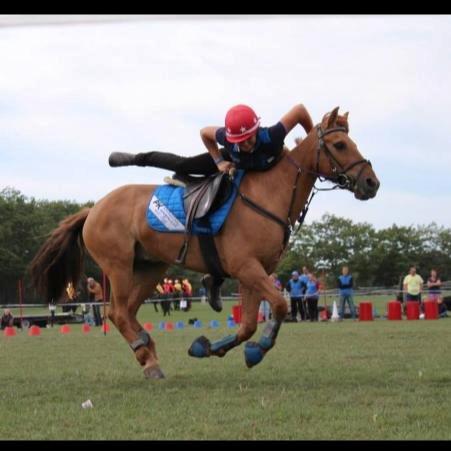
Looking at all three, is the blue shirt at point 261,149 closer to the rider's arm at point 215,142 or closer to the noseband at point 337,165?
the rider's arm at point 215,142

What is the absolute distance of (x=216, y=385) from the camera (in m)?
8.91

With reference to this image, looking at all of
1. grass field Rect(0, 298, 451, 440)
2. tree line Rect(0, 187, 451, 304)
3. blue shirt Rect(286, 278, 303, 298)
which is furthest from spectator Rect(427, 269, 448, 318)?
tree line Rect(0, 187, 451, 304)

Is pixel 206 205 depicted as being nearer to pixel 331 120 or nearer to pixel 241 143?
pixel 241 143

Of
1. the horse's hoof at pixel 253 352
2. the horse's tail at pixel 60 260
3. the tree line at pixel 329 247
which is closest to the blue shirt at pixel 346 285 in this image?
the horse's tail at pixel 60 260

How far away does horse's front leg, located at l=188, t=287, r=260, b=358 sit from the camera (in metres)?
8.91

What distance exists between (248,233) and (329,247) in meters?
102

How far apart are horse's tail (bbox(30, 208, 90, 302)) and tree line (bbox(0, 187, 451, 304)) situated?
246 ft

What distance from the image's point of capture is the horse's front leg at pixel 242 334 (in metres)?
8.91

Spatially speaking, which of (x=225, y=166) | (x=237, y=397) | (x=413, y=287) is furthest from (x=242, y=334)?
(x=413, y=287)

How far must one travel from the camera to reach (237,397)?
7.85 meters

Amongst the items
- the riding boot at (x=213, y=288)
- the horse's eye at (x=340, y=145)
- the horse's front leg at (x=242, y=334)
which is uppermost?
the horse's eye at (x=340, y=145)

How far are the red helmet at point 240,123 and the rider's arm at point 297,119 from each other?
327 millimetres

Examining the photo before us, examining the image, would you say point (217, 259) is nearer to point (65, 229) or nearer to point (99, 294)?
point (65, 229)

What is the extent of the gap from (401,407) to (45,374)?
5.00 meters
